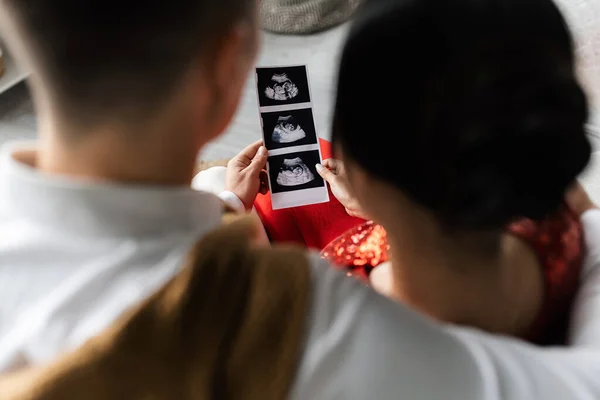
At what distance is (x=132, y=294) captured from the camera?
414mm

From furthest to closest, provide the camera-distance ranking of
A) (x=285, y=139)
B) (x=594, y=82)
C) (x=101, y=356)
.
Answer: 1. (x=594, y=82)
2. (x=285, y=139)
3. (x=101, y=356)

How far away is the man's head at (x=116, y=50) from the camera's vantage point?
1.31ft

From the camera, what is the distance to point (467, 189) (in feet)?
1.60

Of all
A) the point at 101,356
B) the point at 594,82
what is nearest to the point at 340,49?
the point at 101,356

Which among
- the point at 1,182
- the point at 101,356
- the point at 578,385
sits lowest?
the point at 578,385

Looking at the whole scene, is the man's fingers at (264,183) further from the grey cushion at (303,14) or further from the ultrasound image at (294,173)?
the grey cushion at (303,14)

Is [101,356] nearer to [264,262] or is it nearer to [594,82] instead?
[264,262]

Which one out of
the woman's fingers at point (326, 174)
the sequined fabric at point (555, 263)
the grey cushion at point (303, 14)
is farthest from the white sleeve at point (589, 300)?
the grey cushion at point (303, 14)

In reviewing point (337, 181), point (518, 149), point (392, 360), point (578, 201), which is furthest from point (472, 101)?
point (337, 181)

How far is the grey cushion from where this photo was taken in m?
1.65

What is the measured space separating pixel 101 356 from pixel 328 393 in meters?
0.17

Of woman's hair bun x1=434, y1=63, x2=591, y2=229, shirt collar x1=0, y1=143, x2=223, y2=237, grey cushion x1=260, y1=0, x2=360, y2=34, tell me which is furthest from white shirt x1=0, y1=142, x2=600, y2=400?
grey cushion x1=260, y1=0, x2=360, y2=34

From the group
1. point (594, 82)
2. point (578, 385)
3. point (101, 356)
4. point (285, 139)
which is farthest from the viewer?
point (594, 82)

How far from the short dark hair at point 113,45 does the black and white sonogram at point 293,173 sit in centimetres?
55
